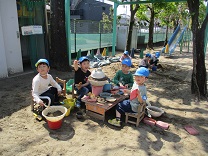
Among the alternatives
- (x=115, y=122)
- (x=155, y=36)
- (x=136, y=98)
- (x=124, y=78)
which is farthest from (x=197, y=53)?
(x=155, y=36)

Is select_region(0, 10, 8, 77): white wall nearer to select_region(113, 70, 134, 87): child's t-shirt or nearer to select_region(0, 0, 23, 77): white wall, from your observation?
select_region(0, 0, 23, 77): white wall

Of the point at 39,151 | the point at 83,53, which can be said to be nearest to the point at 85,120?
the point at 39,151

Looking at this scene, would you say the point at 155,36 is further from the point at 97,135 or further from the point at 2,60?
the point at 97,135

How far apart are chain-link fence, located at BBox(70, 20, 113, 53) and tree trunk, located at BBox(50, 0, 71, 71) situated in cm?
277

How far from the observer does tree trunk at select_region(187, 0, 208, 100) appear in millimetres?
4656

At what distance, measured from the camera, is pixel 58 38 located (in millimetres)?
6539

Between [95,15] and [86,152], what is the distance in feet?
93.9

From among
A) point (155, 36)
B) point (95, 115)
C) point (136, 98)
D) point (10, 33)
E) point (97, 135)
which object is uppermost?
point (155, 36)

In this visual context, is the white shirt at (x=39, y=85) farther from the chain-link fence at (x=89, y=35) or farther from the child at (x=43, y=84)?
the chain-link fence at (x=89, y=35)

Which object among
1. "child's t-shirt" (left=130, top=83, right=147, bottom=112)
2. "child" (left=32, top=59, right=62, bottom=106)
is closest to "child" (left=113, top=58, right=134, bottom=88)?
"child's t-shirt" (left=130, top=83, right=147, bottom=112)

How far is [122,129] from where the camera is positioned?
3.19m

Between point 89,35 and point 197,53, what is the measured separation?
23.3ft

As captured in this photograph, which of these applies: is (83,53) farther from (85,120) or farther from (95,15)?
(95,15)

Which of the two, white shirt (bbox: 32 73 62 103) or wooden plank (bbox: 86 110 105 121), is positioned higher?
white shirt (bbox: 32 73 62 103)
